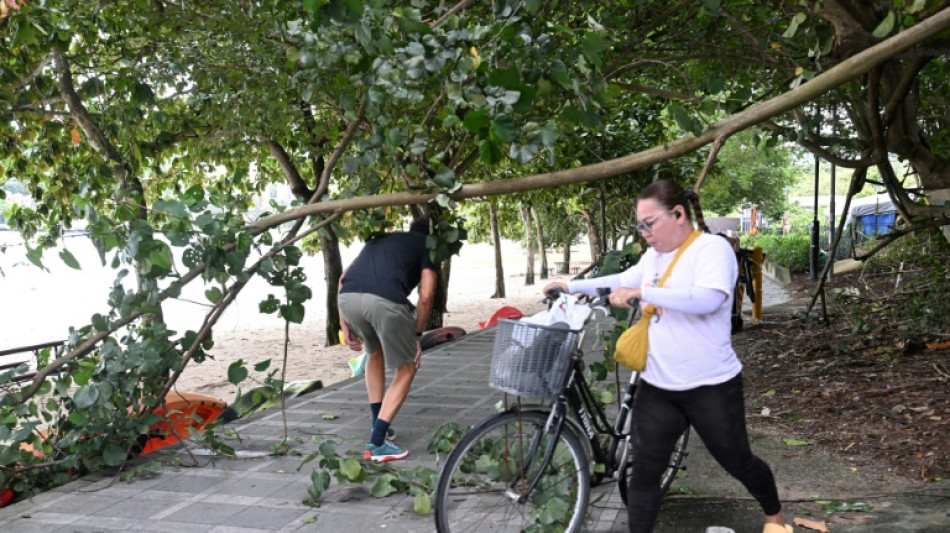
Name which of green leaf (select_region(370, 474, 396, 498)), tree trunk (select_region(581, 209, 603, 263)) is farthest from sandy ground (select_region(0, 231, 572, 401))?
tree trunk (select_region(581, 209, 603, 263))

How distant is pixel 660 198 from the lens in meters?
3.56

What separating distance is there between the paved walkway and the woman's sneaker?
0.07 metres

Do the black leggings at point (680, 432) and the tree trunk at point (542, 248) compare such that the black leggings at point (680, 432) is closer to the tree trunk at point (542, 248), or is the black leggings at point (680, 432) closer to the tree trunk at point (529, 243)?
the tree trunk at point (529, 243)

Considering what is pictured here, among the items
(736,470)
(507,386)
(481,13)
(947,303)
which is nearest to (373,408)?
(507,386)

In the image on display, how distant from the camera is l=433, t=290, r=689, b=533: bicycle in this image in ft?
12.1

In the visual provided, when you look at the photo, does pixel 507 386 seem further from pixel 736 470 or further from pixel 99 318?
pixel 99 318

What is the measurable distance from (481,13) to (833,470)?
5340 millimetres

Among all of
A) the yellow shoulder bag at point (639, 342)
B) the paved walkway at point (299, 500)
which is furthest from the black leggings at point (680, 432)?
the paved walkway at point (299, 500)

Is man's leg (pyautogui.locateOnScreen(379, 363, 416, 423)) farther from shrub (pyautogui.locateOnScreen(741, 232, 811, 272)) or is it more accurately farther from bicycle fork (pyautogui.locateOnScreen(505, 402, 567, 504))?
shrub (pyautogui.locateOnScreen(741, 232, 811, 272))

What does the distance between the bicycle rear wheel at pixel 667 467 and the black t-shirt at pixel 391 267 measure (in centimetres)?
220

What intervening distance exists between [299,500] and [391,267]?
1.65m

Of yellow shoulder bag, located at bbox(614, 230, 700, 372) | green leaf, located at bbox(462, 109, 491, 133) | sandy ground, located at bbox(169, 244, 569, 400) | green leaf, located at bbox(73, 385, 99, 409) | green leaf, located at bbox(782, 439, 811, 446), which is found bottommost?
sandy ground, located at bbox(169, 244, 569, 400)

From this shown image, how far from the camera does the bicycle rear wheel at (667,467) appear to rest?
13.7ft

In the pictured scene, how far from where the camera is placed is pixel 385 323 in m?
5.85
